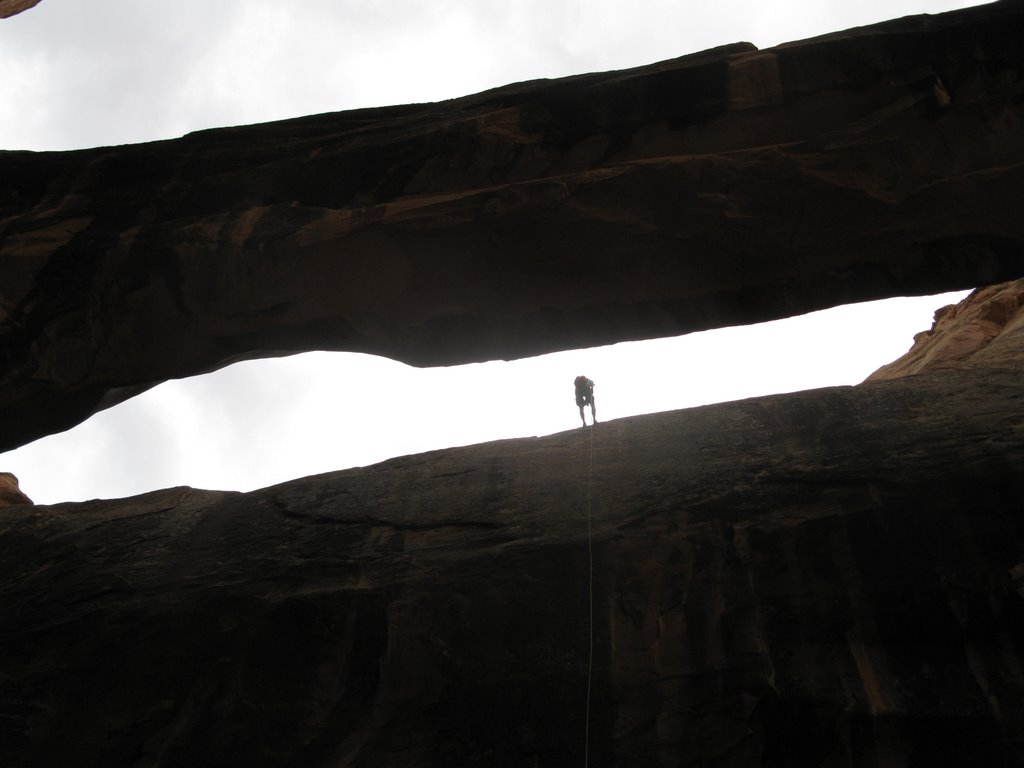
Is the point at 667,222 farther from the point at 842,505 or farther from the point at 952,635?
the point at 952,635

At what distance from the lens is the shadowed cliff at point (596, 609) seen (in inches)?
249

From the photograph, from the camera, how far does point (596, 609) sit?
703cm

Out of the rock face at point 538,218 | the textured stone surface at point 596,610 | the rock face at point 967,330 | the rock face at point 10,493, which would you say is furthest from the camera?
the rock face at point 967,330

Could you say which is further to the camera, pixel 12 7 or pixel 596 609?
pixel 12 7

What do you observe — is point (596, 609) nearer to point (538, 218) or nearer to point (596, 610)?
point (596, 610)

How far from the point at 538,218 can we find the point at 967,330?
9.94 m

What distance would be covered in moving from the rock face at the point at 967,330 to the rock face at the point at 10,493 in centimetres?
1273

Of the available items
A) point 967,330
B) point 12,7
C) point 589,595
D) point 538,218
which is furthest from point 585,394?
point 12,7

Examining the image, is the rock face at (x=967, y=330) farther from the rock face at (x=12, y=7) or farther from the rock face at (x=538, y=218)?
the rock face at (x=12, y=7)

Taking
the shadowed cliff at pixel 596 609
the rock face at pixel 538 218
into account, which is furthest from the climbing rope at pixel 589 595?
the rock face at pixel 538 218

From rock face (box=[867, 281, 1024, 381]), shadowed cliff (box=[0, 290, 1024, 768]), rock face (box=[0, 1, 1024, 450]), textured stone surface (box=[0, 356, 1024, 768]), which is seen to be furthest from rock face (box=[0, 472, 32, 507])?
rock face (box=[867, 281, 1024, 381])

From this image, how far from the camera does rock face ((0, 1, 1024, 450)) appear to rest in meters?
9.32

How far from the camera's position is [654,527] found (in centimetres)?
740

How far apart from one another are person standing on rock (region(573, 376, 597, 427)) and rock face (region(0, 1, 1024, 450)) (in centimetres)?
833
